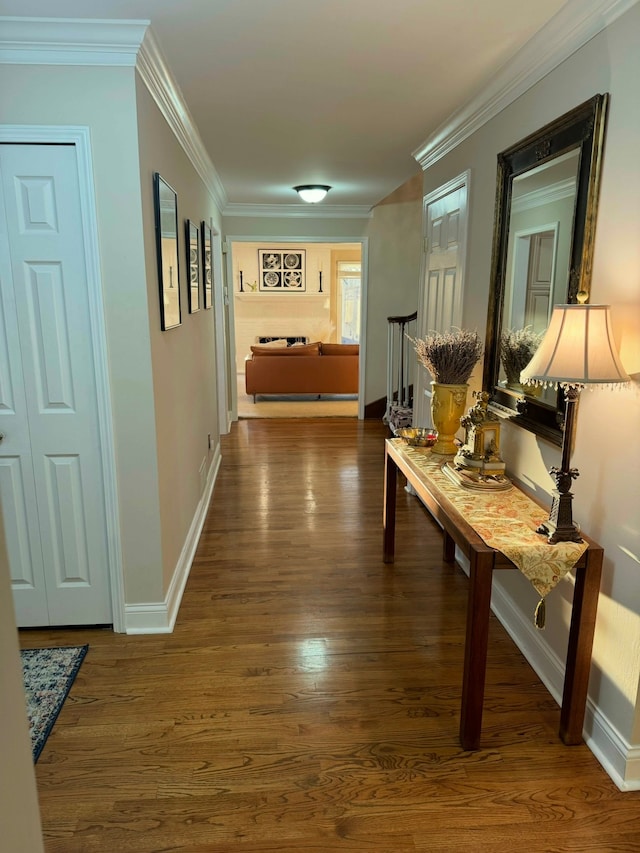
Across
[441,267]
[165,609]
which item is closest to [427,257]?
[441,267]

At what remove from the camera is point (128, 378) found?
2.38 metres

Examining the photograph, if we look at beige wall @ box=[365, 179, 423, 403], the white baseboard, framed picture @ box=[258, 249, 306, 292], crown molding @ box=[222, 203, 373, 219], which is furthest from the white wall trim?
framed picture @ box=[258, 249, 306, 292]

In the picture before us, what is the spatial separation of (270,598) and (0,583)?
2167mm

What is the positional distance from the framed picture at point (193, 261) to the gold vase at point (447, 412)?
5.30ft

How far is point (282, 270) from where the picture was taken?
10.7m

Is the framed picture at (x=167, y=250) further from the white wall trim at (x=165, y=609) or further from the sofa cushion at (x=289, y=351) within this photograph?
the sofa cushion at (x=289, y=351)

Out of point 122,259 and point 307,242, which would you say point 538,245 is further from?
point 307,242

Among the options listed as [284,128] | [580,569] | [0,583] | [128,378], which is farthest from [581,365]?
[284,128]

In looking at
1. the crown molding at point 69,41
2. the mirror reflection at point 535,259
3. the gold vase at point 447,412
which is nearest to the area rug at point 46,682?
the gold vase at point 447,412

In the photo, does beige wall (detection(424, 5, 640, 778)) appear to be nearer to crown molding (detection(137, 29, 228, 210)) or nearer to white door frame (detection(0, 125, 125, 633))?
crown molding (detection(137, 29, 228, 210))

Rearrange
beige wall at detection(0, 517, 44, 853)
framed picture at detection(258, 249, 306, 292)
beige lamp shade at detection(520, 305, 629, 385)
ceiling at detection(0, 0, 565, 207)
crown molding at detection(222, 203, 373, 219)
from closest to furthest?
1. beige wall at detection(0, 517, 44, 853)
2. beige lamp shade at detection(520, 305, 629, 385)
3. ceiling at detection(0, 0, 565, 207)
4. crown molding at detection(222, 203, 373, 219)
5. framed picture at detection(258, 249, 306, 292)

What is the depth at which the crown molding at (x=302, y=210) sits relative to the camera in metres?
6.35

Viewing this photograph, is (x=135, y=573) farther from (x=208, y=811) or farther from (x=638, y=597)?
(x=638, y=597)

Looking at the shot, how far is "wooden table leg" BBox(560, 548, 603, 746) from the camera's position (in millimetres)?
1830
